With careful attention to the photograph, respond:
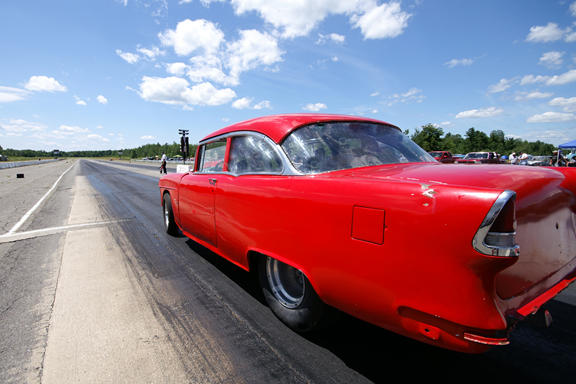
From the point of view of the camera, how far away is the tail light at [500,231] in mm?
1212

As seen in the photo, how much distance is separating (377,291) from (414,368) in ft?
2.41

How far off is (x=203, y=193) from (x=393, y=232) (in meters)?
2.28

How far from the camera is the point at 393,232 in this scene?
142 cm

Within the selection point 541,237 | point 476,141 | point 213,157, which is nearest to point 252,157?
point 213,157

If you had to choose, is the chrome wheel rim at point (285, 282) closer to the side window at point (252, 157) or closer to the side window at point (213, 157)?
the side window at point (252, 157)

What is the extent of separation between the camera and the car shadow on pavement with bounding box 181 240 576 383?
5.82 feet

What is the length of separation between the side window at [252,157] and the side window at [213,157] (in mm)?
248

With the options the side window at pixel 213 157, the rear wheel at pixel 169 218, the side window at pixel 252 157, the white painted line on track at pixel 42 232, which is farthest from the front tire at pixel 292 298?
the white painted line on track at pixel 42 232

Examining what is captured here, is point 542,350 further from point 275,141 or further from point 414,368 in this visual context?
point 275,141

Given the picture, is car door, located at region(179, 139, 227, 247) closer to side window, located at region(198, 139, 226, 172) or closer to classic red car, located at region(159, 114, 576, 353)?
side window, located at region(198, 139, 226, 172)

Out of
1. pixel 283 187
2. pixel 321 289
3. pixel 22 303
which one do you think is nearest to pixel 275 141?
pixel 283 187

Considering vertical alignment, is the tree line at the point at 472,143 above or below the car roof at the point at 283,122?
above

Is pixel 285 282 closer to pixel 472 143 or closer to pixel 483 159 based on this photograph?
pixel 483 159

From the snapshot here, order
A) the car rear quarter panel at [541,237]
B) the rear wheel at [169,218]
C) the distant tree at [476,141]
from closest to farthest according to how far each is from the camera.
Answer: the car rear quarter panel at [541,237], the rear wheel at [169,218], the distant tree at [476,141]
